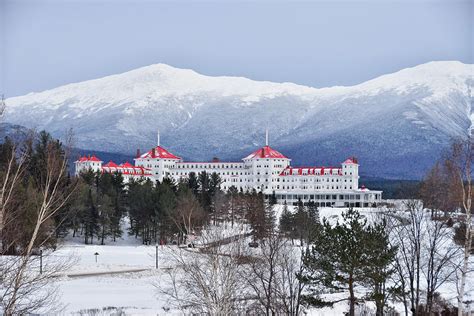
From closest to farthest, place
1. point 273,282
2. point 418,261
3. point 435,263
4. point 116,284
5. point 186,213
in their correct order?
1. point 273,282
2. point 418,261
3. point 435,263
4. point 116,284
5. point 186,213

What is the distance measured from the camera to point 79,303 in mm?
25406

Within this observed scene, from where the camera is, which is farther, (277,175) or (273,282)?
(277,175)

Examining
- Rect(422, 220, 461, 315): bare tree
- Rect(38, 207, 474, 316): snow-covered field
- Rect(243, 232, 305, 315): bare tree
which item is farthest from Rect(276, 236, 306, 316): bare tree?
Rect(422, 220, 461, 315): bare tree

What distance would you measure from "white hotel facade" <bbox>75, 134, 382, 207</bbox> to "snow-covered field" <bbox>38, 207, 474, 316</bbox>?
Result: 5251cm

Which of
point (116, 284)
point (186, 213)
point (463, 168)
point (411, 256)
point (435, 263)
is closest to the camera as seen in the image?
point (463, 168)

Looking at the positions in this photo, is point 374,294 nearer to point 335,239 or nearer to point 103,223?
point 335,239

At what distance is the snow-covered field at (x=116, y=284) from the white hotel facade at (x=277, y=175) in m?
52.5

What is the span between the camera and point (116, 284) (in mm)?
31984

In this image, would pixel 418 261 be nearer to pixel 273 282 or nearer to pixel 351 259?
pixel 351 259

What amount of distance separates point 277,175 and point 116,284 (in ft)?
247

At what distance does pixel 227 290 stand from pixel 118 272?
2115cm

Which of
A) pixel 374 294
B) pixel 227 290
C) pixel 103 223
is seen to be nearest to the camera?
pixel 227 290

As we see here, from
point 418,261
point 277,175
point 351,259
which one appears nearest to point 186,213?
point 351,259

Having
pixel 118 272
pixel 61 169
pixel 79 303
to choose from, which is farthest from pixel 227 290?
pixel 118 272
